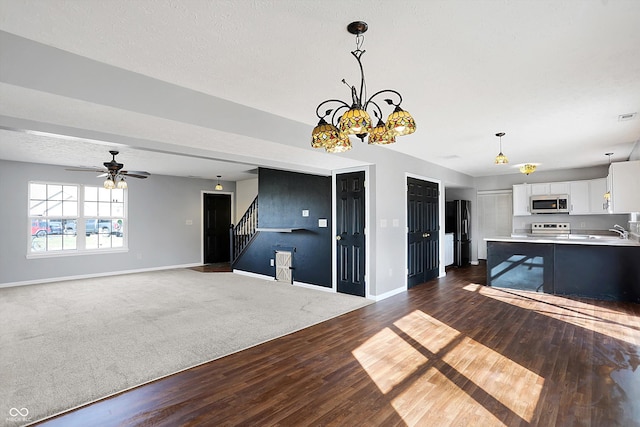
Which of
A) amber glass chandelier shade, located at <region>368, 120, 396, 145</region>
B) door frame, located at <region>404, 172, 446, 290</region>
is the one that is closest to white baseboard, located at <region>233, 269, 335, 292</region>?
door frame, located at <region>404, 172, 446, 290</region>

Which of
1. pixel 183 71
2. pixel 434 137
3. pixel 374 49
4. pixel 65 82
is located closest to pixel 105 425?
pixel 65 82

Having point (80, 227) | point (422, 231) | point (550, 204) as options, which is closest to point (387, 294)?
point (422, 231)

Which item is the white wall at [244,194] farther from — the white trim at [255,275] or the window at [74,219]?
the window at [74,219]

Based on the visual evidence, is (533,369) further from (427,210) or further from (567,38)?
(427,210)

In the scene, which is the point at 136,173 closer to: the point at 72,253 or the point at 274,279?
the point at 72,253

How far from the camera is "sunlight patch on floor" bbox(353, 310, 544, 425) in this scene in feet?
7.22

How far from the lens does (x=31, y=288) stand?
20.2 feet

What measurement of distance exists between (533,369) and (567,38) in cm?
260

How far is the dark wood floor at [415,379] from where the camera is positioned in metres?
2.15

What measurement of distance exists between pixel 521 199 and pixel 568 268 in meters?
3.16

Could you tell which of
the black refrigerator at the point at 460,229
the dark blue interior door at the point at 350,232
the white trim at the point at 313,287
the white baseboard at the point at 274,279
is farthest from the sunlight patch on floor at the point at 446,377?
the black refrigerator at the point at 460,229

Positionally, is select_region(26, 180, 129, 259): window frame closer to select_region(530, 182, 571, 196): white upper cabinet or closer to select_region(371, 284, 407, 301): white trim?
select_region(371, 284, 407, 301): white trim

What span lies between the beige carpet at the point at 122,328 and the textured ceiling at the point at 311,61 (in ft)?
6.92

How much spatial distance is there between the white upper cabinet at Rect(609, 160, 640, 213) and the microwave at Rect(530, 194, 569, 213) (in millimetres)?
2988
